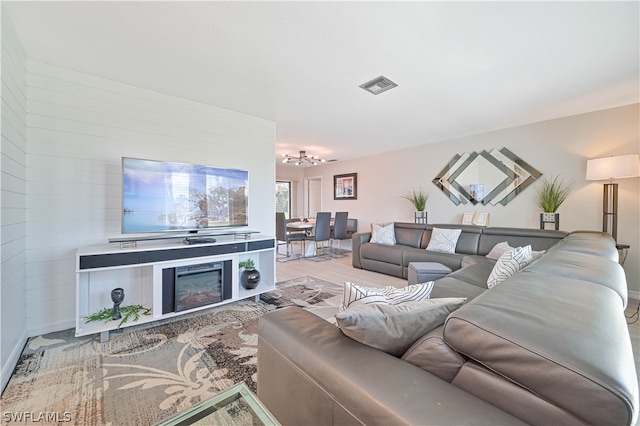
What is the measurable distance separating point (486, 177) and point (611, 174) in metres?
1.54

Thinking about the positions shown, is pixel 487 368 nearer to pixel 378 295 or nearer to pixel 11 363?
pixel 378 295

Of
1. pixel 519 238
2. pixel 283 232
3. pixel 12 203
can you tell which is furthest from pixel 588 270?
pixel 283 232

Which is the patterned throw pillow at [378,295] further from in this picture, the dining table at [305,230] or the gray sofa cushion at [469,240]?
Answer: the dining table at [305,230]

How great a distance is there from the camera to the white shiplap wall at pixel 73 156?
2262 mm

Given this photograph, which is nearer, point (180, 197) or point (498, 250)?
point (180, 197)

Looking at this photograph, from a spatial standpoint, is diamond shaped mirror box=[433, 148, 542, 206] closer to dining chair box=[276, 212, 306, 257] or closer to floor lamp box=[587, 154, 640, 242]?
floor lamp box=[587, 154, 640, 242]

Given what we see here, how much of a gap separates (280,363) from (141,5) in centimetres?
229

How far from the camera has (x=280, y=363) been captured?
3.38 ft

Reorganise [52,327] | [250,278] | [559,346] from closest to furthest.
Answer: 1. [559,346]
2. [52,327]
3. [250,278]

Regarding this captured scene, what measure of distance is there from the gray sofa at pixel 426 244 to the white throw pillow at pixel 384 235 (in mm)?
97

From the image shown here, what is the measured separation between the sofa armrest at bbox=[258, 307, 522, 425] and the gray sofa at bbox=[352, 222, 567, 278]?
10.0ft

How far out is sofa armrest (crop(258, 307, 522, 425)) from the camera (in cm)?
61

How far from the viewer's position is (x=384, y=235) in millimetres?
4656

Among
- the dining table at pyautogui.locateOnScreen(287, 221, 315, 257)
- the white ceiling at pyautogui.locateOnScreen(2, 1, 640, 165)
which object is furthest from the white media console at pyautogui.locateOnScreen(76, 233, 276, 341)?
the dining table at pyautogui.locateOnScreen(287, 221, 315, 257)
